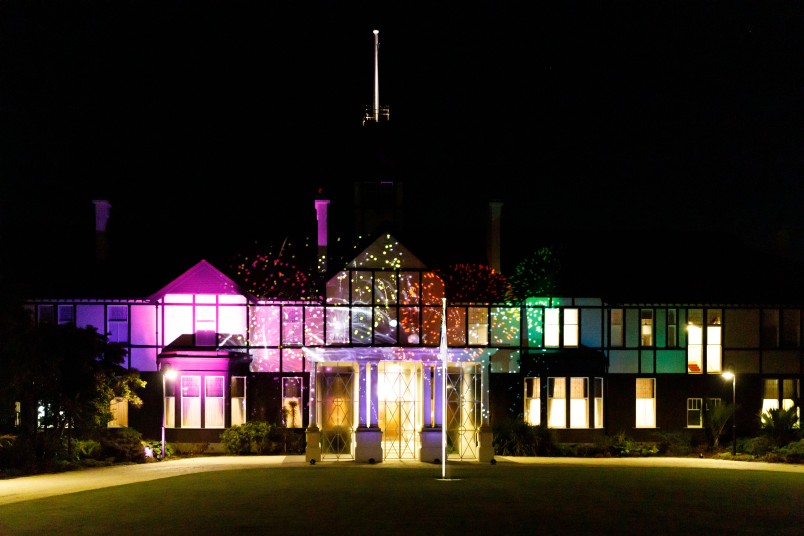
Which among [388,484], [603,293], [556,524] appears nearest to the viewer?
[556,524]

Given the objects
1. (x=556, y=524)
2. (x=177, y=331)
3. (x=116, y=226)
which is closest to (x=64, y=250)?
(x=116, y=226)

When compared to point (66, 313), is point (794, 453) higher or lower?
lower

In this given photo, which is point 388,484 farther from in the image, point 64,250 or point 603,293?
point 64,250

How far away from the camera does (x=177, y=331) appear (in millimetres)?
39406

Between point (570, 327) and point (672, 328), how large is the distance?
4.01 metres

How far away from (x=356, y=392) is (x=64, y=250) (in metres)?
14.3

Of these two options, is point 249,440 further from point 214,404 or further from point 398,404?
point 398,404

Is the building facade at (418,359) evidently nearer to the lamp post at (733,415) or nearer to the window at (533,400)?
the window at (533,400)

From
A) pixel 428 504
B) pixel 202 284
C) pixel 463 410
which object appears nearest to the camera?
pixel 428 504

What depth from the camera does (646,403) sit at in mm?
41312

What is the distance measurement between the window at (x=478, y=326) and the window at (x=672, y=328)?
708 centimetres

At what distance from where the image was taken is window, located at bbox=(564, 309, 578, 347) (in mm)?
40719

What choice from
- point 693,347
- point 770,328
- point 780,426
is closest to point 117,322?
point 693,347

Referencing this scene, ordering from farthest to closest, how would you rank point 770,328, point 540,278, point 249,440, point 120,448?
point 770,328
point 540,278
point 249,440
point 120,448
